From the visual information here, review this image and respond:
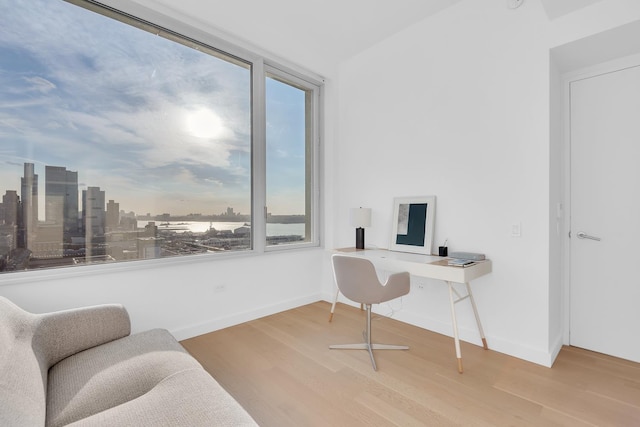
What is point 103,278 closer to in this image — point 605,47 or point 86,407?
point 86,407

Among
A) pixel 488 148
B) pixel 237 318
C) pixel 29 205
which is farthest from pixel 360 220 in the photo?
pixel 29 205

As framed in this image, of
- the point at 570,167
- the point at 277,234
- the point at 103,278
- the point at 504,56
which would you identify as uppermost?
the point at 504,56

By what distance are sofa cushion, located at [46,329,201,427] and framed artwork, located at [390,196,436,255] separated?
7.64 ft

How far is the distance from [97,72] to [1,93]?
62 centimetres

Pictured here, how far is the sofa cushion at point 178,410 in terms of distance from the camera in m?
1.14

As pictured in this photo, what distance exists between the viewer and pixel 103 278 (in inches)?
96.6

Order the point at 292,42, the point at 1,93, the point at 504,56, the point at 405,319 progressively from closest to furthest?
1. the point at 1,93
2. the point at 504,56
3. the point at 405,319
4. the point at 292,42

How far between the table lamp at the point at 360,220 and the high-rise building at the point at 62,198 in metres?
2.58

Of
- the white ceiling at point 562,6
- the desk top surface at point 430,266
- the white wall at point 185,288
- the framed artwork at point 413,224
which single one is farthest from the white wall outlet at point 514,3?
the white wall at point 185,288

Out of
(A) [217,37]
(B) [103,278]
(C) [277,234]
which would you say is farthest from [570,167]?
(B) [103,278]

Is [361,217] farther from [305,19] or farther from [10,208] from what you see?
[10,208]

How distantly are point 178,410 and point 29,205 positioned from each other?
2.03 m

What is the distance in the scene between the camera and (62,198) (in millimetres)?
2346

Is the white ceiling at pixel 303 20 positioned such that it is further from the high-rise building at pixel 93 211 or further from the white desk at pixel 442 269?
the white desk at pixel 442 269
